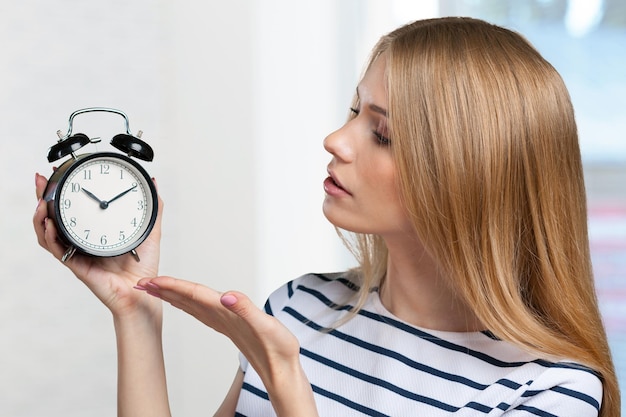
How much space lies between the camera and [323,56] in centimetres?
265

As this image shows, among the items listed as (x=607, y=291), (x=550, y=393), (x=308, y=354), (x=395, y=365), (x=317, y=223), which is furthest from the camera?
(x=317, y=223)

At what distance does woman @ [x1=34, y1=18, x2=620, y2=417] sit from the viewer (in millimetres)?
1301

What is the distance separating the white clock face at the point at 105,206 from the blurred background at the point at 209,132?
1155 millimetres

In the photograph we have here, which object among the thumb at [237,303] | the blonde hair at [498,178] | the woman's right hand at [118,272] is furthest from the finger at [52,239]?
the blonde hair at [498,178]

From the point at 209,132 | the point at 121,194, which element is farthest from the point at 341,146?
the point at 209,132

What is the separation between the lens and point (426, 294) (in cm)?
145

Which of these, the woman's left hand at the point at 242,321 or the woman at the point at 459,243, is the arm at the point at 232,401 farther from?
the woman's left hand at the point at 242,321

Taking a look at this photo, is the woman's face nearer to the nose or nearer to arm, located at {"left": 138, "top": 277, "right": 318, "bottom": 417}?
the nose

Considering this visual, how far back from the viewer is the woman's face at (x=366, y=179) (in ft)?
4.38

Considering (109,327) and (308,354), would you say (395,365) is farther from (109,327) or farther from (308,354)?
(109,327)

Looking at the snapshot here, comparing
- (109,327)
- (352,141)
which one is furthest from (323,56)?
(352,141)

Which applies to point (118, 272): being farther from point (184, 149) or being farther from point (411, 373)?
point (184, 149)

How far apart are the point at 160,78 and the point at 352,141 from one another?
4.54 ft

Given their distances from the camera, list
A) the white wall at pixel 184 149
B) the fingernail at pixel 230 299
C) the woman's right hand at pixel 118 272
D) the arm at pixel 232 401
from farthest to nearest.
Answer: the white wall at pixel 184 149
the arm at pixel 232 401
the woman's right hand at pixel 118 272
the fingernail at pixel 230 299
